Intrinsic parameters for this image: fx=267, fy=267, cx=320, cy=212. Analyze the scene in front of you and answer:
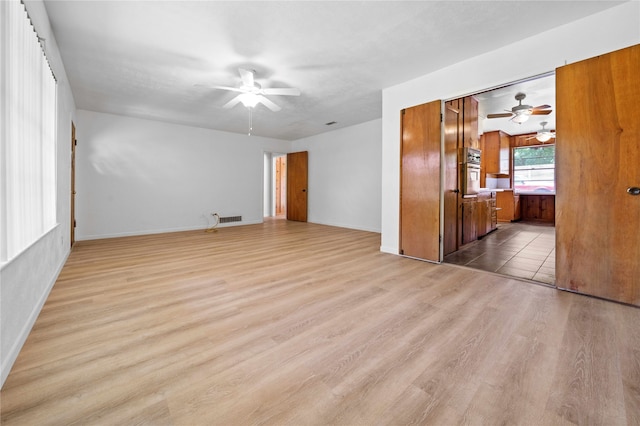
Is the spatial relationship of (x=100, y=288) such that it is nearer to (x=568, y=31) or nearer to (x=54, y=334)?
(x=54, y=334)

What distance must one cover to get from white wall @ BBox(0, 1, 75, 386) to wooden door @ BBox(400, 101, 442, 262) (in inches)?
154

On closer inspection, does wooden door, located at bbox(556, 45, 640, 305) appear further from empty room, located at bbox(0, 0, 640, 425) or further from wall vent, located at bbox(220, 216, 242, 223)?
wall vent, located at bbox(220, 216, 242, 223)

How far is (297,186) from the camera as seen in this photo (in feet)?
27.2

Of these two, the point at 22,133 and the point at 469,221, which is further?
the point at 469,221

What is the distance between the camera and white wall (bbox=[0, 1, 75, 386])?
1.45 metres

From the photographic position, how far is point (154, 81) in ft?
12.8

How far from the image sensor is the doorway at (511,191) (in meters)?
3.53

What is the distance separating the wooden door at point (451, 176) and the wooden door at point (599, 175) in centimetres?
127

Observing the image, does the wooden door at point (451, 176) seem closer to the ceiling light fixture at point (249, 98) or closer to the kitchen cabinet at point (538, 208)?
the ceiling light fixture at point (249, 98)

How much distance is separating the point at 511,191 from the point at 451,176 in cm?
524

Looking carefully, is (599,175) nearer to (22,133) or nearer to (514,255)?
(514,255)

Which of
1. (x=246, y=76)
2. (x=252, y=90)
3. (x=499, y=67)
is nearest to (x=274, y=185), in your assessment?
(x=252, y=90)

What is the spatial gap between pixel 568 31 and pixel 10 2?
4.38 m

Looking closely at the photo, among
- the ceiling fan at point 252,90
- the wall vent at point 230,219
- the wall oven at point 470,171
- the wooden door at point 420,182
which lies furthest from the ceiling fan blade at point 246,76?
the wall vent at point 230,219
